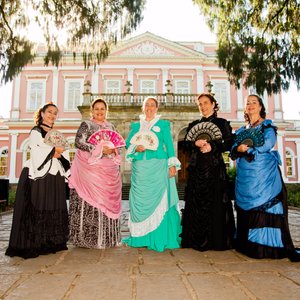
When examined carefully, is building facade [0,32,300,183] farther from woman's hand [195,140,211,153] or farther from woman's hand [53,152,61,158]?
woman's hand [195,140,211,153]

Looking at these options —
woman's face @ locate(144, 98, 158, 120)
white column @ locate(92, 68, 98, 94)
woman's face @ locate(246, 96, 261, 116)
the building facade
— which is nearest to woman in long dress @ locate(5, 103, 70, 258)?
woman's face @ locate(144, 98, 158, 120)

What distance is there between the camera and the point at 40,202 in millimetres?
3498

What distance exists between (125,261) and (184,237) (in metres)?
0.99

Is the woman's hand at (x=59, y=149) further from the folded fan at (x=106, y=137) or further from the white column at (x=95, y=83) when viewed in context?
the white column at (x=95, y=83)

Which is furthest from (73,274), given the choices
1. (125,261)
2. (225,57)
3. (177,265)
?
(225,57)

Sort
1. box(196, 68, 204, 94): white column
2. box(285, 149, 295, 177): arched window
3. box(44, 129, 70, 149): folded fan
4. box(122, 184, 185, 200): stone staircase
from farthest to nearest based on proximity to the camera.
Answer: box(285, 149, 295, 177): arched window
box(196, 68, 204, 94): white column
box(122, 184, 185, 200): stone staircase
box(44, 129, 70, 149): folded fan

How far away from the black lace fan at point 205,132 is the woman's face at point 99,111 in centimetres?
123

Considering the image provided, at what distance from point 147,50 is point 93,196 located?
62.7ft

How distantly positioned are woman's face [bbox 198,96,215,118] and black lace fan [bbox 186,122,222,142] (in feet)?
0.60

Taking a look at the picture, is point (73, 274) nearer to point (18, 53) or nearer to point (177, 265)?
point (177, 265)

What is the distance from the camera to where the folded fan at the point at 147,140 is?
12.6 ft

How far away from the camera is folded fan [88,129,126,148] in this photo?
382 centimetres

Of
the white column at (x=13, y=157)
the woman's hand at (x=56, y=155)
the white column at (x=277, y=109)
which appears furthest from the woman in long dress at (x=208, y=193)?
the white column at (x=277, y=109)

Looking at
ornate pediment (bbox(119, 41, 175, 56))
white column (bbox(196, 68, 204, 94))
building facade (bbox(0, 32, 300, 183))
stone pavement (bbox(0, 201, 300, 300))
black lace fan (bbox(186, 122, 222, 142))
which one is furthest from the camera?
ornate pediment (bbox(119, 41, 175, 56))
